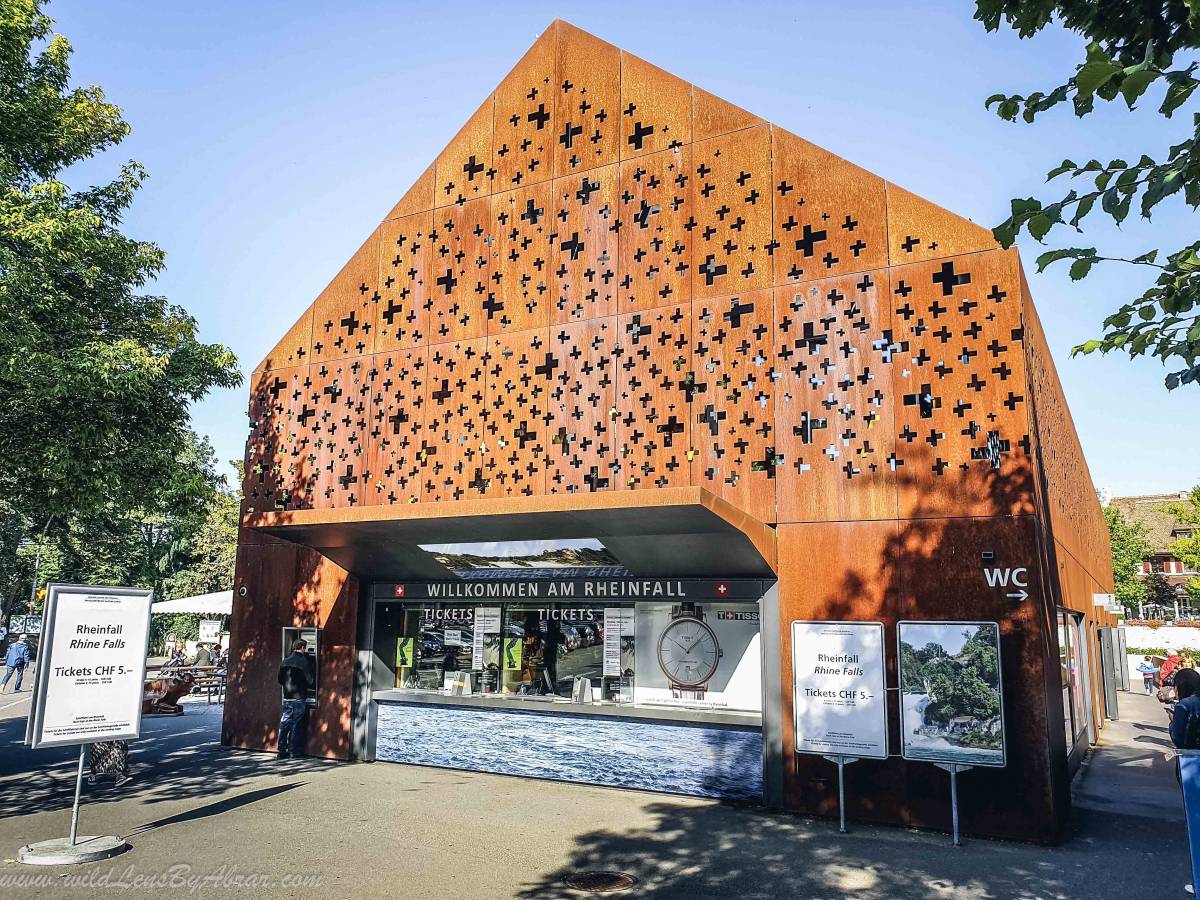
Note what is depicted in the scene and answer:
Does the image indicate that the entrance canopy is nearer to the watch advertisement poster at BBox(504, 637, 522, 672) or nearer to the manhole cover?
the watch advertisement poster at BBox(504, 637, 522, 672)

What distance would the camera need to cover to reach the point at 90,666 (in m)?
8.61

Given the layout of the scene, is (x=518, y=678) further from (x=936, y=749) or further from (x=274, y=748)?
Answer: (x=936, y=749)

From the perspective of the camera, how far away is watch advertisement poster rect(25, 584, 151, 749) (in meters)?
8.24

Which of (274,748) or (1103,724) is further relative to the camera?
(1103,724)

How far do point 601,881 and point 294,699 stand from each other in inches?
310

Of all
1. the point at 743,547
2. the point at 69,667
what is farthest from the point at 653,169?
the point at 69,667

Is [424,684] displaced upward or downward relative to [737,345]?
downward

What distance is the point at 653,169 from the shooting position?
12.5 meters

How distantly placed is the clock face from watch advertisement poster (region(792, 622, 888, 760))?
1784 millimetres

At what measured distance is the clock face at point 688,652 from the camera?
38.1 ft

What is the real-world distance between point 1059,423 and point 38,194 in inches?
658

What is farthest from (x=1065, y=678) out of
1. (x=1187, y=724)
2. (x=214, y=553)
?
(x=214, y=553)

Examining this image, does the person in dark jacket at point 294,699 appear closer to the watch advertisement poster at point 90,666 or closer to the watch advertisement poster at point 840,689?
the watch advertisement poster at point 90,666

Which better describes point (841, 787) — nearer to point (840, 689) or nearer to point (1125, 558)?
point (840, 689)
